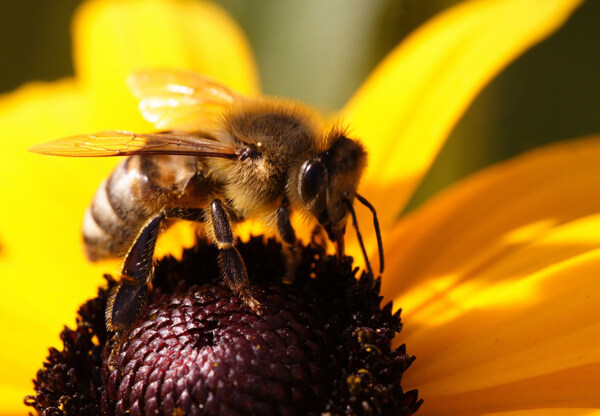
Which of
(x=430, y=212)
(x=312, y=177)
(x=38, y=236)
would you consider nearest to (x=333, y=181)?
(x=312, y=177)

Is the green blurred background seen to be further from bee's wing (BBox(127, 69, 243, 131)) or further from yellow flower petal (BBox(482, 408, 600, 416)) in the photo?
yellow flower petal (BBox(482, 408, 600, 416))

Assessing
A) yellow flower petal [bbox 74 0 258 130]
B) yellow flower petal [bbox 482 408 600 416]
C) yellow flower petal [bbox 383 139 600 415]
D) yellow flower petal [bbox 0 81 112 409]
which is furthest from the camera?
yellow flower petal [bbox 74 0 258 130]

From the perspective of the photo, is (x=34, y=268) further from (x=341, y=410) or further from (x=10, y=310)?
(x=341, y=410)

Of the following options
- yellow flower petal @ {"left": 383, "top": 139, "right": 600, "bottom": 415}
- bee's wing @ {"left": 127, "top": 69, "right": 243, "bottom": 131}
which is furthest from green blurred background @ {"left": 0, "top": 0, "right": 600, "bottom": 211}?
bee's wing @ {"left": 127, "top": 69, "right": 243, "bottom": 131}

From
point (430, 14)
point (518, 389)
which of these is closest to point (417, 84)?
point (430, 14)

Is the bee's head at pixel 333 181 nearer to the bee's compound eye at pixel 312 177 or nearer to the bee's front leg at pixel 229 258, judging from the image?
the bee's compound eye at pixel 312 177

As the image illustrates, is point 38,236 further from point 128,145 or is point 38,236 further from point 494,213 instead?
point 494,213

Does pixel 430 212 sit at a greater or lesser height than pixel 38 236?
lesser
